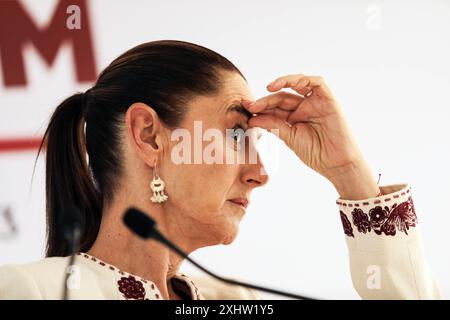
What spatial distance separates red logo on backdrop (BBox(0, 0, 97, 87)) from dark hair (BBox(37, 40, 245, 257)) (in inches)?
7.1

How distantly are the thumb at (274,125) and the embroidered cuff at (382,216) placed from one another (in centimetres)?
22

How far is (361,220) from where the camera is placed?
1606 mm

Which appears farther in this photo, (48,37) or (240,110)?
(48,37)

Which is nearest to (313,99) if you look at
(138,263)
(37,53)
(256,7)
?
(256,7)

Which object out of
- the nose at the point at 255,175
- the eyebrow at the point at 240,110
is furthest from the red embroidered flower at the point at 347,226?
the eyebrow at the point at 240,110

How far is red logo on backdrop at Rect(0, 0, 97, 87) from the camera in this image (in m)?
1.82

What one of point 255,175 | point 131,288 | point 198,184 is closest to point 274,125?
point 255,175

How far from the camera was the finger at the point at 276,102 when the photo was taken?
162 centimetres

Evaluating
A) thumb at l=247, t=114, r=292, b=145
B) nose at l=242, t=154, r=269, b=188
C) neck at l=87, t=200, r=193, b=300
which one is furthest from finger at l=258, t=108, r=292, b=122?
neck at l=87, t=200, r=193, b=300

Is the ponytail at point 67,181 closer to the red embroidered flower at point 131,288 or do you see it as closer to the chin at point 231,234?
the red embroidered flower at point 131,288

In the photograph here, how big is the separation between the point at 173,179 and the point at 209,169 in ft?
0.24

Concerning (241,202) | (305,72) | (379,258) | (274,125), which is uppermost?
(305,72)

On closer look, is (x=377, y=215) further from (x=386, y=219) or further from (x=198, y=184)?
(x=198, y=184)

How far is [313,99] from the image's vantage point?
1.70 metres
